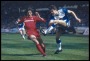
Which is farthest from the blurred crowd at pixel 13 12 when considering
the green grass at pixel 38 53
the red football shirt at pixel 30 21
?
the red football shirt at pixel 30 21

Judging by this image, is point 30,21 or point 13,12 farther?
point 13,12

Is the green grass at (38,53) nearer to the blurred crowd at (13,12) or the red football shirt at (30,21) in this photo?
the red football shirt at (30,21)

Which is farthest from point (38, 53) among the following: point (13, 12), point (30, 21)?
point (13, 12)

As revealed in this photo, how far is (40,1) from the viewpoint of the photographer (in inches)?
1800

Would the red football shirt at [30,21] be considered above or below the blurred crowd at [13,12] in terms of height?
above

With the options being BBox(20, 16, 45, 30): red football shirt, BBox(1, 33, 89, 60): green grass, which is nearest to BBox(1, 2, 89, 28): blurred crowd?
BBox(1, 33, 89, 60): green grass

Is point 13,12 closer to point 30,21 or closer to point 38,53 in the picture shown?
point 38,53

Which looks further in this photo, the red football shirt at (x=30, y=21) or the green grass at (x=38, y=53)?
the red football shirt at (x=30, y=21)

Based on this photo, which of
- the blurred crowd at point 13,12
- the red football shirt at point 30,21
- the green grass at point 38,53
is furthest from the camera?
the blurred crowd at point 13,12

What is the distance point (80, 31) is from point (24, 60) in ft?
84.8

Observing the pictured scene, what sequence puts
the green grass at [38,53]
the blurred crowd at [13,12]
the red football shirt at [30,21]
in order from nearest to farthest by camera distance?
1. the green grass at [38,53]
2. the red football shirt at [30,21]
3. the blurred crowd at [13,12]

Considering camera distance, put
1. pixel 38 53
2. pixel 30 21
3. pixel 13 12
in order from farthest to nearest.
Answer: pixel 13 12
pixel 38 53
pixel 30 21

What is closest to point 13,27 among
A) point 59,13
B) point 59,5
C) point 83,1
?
point 59,5

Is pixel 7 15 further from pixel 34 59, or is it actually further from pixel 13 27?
pixel 34 59
